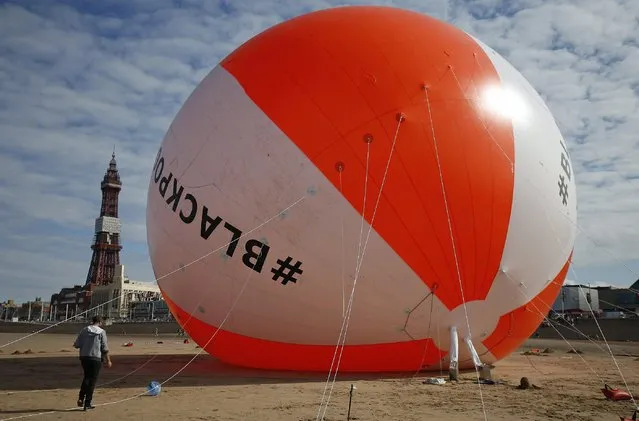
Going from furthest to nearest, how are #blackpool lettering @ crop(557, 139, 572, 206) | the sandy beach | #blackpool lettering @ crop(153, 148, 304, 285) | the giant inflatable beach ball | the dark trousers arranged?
#blackpool lettering @ crop(557, 139, 572, 206) → #blackpool lettering @ crop(153, 148, 304, 285) → the giant inflatable beach ball → the dark trousers → the sandy beach

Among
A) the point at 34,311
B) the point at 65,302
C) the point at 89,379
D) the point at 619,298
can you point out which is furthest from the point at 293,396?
the point at 34,311

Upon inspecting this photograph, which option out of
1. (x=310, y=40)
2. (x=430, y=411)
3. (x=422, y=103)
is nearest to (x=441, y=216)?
(x=422, y=103)

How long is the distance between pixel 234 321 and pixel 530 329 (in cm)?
533

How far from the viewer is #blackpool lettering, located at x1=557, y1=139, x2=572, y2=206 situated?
897cm

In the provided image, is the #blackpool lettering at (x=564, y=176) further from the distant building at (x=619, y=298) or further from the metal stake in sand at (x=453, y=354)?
the distant building at (x=619, y=298)

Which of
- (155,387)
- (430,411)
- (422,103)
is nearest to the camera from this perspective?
(430,411)

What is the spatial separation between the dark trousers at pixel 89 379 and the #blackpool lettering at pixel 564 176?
25.8ft

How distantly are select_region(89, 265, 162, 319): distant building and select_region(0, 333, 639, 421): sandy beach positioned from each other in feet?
279

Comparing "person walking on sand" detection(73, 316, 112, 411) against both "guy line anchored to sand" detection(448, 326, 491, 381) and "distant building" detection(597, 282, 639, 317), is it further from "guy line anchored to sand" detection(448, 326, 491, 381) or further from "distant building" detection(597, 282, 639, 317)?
"distant building" detection(597, 282, 639, 317)

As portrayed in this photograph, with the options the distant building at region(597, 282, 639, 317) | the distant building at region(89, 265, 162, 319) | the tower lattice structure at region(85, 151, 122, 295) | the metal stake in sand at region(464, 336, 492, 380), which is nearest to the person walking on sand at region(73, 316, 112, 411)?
the metal stake in sand at region(464, 336, 492, 380)

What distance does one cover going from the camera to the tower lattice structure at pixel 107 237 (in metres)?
108

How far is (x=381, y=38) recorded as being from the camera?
8.44 metres

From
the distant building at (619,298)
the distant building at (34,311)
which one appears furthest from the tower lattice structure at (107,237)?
the distant building at (619,298)

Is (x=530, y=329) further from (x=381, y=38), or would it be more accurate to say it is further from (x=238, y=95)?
(x=238, y=95)
